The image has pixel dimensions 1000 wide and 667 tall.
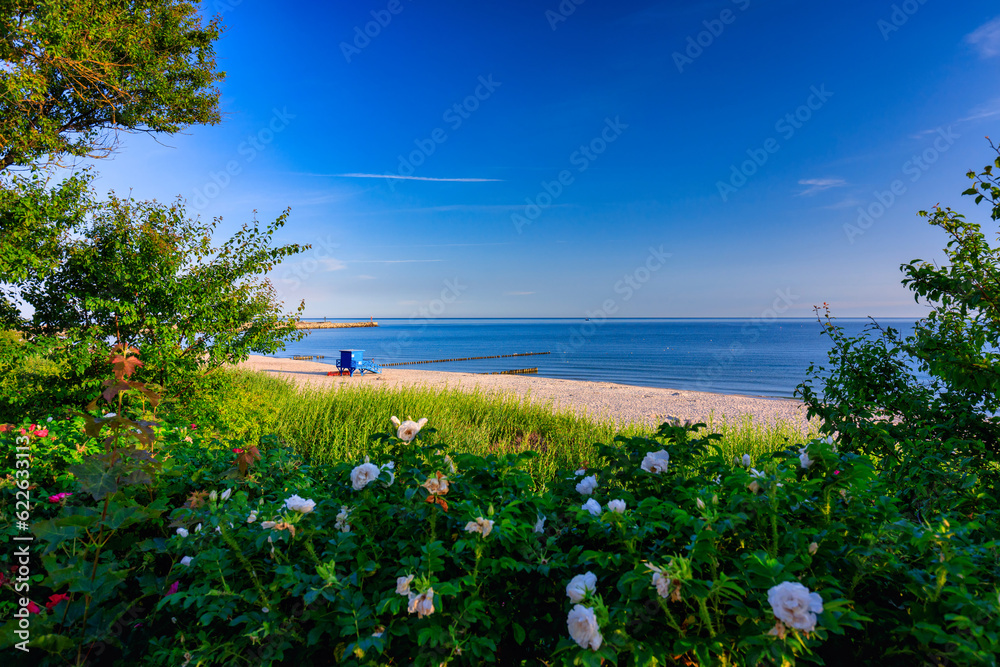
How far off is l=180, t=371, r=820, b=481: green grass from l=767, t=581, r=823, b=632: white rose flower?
4037mm

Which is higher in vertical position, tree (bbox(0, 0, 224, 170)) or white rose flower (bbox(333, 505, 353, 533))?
tree (bbox(0, 0, 224, 170))

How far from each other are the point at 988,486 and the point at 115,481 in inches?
182

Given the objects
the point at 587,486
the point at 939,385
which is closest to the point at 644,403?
the point at 939,385

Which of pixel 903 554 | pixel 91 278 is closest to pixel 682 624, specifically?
pixel 903 554

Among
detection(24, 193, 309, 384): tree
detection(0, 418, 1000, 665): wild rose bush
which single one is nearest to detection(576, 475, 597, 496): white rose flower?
detection(0, 418, 1000, 665): wild rose bush

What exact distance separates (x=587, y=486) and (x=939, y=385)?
375 cm

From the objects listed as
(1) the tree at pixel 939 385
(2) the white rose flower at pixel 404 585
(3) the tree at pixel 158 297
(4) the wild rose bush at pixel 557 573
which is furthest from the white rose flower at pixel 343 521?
(3) the tree at pixel 158 297

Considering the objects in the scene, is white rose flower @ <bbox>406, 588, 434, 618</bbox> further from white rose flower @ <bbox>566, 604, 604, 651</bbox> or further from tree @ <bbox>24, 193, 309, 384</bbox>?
tree @ <bbox>24, 193, 309, 384</bbox>

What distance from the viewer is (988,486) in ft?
8.43

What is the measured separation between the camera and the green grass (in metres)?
6.29

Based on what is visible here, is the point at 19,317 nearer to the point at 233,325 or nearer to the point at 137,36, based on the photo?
the point at 233,325

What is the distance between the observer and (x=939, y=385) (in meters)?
3.78

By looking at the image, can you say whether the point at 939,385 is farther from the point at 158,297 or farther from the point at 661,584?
the point at 158,297

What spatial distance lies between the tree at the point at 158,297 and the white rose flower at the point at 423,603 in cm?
623
